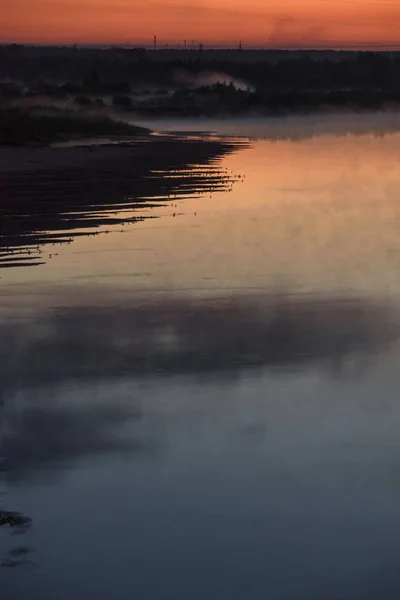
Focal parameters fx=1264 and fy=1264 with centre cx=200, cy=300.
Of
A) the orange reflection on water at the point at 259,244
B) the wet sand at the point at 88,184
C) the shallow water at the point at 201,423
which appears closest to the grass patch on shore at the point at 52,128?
the wet sand at the point at 88,184

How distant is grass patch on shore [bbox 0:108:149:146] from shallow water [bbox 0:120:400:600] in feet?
93.3

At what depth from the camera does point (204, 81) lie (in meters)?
125

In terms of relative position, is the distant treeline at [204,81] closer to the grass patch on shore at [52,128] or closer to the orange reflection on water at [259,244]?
the grass patch on shore at [52,128]

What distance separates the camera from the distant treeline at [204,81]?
96.9 metres

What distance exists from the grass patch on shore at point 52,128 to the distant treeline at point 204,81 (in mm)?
26796

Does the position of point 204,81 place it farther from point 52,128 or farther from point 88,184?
point 88,184

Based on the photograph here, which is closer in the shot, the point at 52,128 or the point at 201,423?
the point at 201,423

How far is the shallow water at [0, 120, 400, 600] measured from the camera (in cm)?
668

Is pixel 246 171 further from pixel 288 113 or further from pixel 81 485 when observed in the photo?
pixel 288 113

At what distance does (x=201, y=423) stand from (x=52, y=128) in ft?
146

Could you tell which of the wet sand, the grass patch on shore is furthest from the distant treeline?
the wet sand

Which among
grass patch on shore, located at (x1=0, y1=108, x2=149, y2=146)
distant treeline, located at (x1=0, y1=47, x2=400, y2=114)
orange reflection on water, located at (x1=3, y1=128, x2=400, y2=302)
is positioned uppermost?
A: distant treeline, located at (x1=0, y1=47, x2=400, y2=114)

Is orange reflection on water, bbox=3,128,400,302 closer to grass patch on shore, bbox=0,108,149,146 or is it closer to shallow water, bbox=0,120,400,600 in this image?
shallow water, bbox=0,120,400,600

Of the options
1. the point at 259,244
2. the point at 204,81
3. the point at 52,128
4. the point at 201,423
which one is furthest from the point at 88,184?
the point at 204,81
